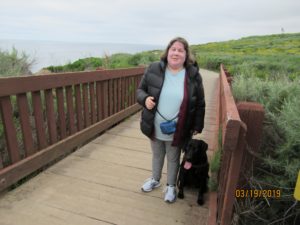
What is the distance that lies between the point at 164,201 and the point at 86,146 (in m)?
1.81

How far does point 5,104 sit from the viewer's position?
264 cm

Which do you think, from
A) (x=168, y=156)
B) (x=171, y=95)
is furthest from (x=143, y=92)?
(x=168, y=156)

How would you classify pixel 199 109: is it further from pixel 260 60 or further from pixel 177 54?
pixel 260 60

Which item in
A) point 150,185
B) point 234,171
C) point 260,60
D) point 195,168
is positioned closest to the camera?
point 234,171

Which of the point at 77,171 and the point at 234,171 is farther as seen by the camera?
the point at 77,171

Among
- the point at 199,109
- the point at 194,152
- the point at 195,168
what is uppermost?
the point at 199,109

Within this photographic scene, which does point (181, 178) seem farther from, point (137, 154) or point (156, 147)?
point (137, 154)

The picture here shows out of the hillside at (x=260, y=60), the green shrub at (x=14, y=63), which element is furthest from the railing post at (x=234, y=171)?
the green shrub at (x=14, y=63)

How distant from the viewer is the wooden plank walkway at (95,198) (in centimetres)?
253

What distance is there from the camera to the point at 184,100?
2.51 metres

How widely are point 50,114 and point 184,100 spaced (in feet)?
5.85

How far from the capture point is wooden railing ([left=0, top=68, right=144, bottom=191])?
9.03ft

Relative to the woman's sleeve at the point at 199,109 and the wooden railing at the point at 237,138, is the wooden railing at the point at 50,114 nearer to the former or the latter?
the woman's sleeve at the point at 199,109

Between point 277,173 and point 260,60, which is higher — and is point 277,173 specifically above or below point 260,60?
below
